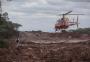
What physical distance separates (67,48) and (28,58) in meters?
3.85

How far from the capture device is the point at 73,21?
58.6m

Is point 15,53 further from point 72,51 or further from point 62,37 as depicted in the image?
point 62,37

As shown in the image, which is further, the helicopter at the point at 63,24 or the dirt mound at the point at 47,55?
the helicopter at the point at 63,24

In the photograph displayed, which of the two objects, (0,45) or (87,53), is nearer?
(87,53)

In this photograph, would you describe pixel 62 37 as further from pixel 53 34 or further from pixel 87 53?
pixel 87 53

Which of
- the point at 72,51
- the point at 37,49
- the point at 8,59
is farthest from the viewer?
the point at 37,49

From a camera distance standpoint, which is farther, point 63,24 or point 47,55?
point 63,24

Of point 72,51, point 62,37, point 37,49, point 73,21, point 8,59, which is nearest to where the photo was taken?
point 8,59

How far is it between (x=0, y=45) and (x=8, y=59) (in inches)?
226

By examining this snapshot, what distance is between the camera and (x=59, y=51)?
29266 millimetres

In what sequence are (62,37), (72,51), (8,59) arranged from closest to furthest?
(8,59)
(72,51)
(62,37)

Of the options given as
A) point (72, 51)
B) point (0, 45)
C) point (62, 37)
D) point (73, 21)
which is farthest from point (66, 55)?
point (73, 21)

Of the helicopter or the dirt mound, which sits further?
the helicopter

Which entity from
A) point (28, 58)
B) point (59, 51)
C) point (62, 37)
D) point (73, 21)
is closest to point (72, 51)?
point (59, 51)
